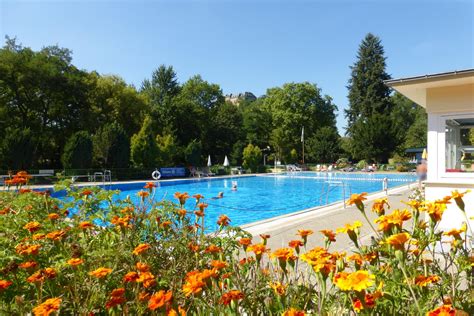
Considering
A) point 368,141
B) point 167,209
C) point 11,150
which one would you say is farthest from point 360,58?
point 167,209

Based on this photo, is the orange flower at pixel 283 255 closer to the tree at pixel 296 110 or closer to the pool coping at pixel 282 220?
the pool coping at pixel 282 220

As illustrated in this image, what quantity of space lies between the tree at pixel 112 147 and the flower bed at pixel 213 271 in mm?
21897

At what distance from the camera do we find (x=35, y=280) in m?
1.26

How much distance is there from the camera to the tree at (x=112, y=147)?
901 inches

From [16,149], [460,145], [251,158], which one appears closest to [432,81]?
[460,145]

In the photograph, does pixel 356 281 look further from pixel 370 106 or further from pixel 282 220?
pixel 370 106

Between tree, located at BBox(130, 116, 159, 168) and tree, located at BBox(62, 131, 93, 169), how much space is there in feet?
11.8

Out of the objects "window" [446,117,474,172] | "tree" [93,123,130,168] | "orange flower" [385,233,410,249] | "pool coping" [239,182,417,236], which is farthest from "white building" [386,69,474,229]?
"tree" [93,123,130,168]

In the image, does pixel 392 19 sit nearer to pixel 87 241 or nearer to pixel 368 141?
pixel 87 241

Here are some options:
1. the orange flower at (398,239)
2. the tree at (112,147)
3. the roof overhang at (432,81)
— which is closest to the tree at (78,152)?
the tree at (112,147)

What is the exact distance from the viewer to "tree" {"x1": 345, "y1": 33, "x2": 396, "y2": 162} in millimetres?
34812

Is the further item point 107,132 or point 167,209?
point 107,132

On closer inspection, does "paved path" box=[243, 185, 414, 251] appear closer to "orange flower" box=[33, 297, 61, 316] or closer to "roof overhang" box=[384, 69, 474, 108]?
"roof overhang" box=[384, 69, 474, 108]

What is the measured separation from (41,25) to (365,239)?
8.12m
